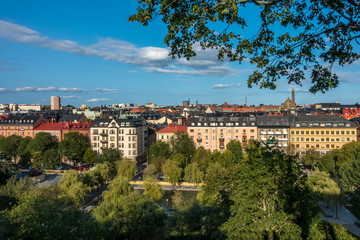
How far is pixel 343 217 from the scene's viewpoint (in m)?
39.8

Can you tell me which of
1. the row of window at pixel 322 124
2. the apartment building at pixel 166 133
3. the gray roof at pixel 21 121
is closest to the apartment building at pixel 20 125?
the gray roof at pixel 21 121

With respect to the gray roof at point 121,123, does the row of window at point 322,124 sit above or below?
below

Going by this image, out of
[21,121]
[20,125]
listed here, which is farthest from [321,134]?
[21,121]

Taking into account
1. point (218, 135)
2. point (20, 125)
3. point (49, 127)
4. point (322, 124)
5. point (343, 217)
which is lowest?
point (343, 217)

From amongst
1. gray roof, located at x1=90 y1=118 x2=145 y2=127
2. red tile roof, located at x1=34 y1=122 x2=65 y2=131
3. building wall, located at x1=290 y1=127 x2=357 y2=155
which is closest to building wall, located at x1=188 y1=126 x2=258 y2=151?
building wall, located at x1=290 y1=127 x2=357 y2=155

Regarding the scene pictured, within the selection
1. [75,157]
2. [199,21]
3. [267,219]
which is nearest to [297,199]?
[267,219]

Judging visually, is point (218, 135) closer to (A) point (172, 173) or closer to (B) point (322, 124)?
(A) point (172, 173)

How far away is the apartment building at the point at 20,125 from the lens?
86.9m

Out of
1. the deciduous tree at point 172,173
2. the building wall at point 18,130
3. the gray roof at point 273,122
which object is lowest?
the deciduous tree at point 172,173

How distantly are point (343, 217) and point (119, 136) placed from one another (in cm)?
5423

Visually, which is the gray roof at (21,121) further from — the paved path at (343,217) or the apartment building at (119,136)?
the paved path at (343,217)

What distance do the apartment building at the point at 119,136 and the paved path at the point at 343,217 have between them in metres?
46.9

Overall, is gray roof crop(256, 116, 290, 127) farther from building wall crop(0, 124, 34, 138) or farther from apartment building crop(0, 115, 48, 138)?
building wall crop(0, 124, 34, 138)

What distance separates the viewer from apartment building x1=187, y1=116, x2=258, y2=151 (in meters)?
78.7
